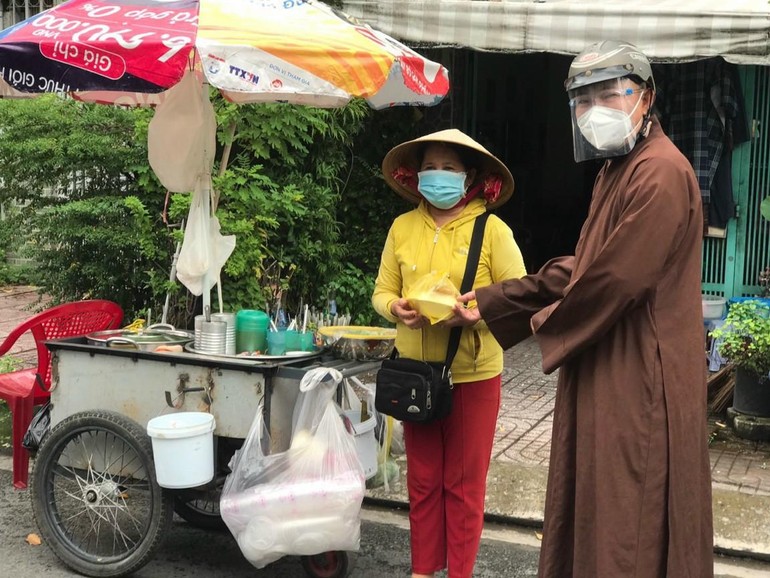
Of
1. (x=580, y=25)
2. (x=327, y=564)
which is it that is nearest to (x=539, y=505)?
(x=327, y=564)

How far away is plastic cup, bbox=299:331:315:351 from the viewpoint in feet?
13.5

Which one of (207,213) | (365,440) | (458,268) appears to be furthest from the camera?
(207,213)

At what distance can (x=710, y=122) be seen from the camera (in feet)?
24.6

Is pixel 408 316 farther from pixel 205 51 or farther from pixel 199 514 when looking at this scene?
pixel 199 514

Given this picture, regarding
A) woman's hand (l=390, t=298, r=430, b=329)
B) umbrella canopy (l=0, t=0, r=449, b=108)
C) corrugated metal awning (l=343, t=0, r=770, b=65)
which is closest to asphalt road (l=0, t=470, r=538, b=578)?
woman's hand (l=390, t=298, r=430, b=329)

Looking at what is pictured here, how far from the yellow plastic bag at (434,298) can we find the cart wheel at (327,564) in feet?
4.06

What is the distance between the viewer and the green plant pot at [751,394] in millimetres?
5840

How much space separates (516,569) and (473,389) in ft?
3.71

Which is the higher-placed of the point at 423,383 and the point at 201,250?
the point at 201,250

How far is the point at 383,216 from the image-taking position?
831cm

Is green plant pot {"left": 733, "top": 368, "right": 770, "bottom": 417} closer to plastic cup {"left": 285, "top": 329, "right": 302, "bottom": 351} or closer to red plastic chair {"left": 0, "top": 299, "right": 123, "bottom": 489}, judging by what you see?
plastic cup {"left": 285, "top": 329, "right": 302, "bottom": 351}

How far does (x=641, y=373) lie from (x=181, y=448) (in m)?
1.92

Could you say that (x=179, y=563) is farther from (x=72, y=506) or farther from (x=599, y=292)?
(x=599, y=292)

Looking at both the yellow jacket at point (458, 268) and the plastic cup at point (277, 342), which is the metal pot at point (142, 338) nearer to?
the plastic cup at point (277, 342)
